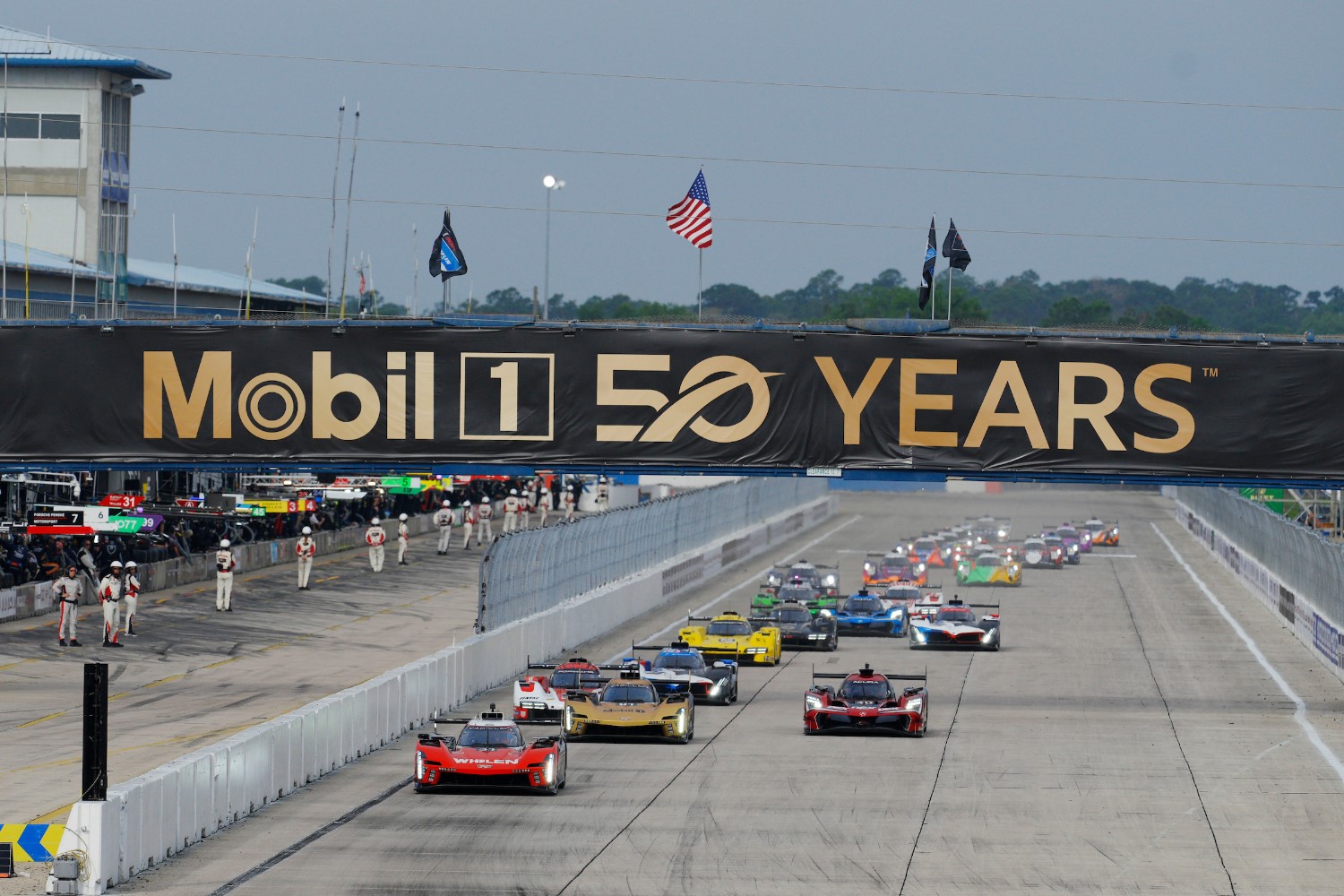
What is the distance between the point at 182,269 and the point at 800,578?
64339 millimetres

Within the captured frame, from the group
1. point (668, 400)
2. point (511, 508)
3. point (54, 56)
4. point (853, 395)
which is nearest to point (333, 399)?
point (668, 400)

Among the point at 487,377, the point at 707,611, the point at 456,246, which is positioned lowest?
the point at 707,611

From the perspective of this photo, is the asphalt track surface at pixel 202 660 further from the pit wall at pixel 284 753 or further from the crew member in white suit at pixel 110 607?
the pit wall at pixel 284 753

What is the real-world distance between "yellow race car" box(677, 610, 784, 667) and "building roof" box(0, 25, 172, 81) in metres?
48.9

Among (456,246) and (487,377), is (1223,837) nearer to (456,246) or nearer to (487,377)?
(487,377)

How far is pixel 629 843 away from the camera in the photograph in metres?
22.6

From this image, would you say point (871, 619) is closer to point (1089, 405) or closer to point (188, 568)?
point (1089, 405)

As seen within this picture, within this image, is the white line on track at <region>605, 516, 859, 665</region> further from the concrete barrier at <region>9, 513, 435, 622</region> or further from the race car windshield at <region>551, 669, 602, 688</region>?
the concrete barrier at <region>9, 513, 435, 622</region>

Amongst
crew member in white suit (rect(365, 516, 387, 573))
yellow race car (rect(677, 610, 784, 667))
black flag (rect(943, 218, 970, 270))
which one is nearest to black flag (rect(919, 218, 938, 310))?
black flag (rect(943, 218, 970, 270))

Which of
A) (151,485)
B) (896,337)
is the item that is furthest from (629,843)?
(151,485)

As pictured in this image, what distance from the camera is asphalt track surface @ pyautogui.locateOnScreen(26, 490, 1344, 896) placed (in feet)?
68.0

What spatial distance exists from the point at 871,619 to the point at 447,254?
18479 millimetres

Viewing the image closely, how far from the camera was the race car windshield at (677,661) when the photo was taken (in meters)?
36.3

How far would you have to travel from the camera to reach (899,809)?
25297 millimetres
